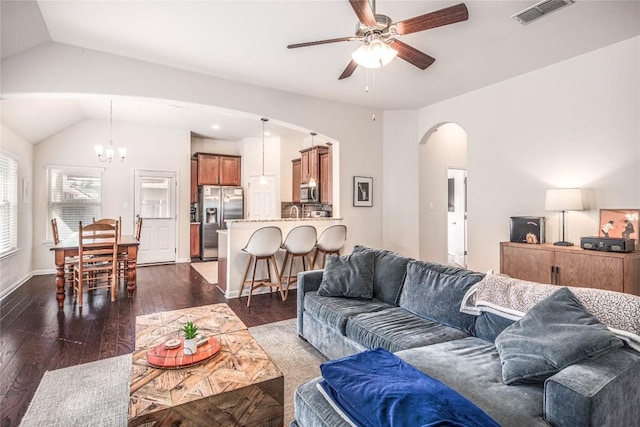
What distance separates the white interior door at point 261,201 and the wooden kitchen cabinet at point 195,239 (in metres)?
1.21

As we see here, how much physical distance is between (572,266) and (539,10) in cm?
240

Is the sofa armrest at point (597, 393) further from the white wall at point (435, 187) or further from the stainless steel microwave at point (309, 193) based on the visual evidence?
the stainless steel microwave at point (309, 193)

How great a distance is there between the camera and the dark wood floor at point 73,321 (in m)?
2.36

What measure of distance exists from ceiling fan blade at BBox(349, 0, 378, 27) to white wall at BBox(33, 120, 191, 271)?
5770 mm

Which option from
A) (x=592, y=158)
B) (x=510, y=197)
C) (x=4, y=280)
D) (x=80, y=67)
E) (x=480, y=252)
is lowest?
(x=4, y=280)

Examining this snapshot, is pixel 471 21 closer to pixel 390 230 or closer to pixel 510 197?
pixel 510 197

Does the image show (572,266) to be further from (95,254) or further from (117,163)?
(117,163)

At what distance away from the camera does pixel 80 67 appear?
3.46m

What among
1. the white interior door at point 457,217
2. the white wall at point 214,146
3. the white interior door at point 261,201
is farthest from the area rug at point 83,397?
the white interior door at point 457,217

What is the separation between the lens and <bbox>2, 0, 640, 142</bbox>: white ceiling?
2.71 m

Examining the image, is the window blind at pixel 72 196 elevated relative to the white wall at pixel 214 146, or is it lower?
lower

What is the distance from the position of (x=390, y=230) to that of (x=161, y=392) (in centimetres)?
460

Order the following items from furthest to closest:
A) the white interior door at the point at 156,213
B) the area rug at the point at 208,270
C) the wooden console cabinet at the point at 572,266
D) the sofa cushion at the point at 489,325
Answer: the white interior door at the point at 156,213, the area rug at the point at 208,270, the wooden console cabinet at the point at 572,266, the sofa cushion at the point at 489,325

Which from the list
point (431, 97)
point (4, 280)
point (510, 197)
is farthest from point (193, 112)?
point (510, 197)
